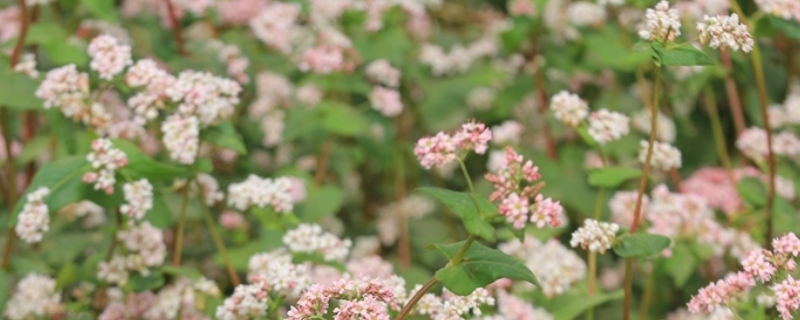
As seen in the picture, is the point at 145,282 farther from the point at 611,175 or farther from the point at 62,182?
the point at 611,175

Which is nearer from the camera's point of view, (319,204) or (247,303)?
(247,303)

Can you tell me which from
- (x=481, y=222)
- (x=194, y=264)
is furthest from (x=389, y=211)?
(x=481, y=222)

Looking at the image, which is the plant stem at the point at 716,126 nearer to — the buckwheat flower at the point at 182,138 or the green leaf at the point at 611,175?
the green leaf at the point at 611,175

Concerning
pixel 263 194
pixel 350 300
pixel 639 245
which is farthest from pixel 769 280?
pixel 263 194

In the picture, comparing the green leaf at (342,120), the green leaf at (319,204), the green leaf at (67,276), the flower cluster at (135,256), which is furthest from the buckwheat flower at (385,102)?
the green leaf at (67,276)

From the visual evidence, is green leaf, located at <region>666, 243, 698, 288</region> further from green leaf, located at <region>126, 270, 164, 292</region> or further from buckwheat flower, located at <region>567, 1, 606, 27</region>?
green leaf, located at <region>126, 270, 164, 292</region>

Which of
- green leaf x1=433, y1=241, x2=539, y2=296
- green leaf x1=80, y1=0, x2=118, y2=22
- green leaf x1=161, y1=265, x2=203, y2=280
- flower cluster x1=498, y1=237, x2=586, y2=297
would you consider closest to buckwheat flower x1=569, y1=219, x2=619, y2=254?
green leaf x1=433, y1=241, x2=539, y2=296
